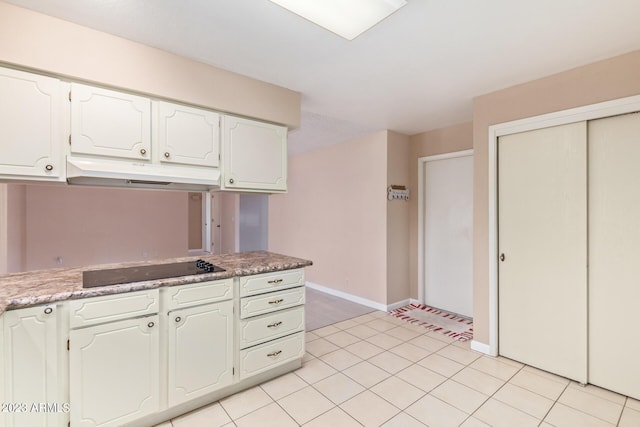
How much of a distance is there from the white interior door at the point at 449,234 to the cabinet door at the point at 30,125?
3.86m

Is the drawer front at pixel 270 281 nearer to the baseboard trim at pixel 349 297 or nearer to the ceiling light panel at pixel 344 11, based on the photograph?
the ceiling light panel at pixel 344 11

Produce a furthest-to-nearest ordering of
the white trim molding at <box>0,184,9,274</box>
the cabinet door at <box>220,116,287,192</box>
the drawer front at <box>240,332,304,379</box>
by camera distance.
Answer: the white trim molding at <box>0,184,9,274</box> → the cabinet door at <box>220,116,287,192</box> → the drawer front at <box>240,332,304,379</box>

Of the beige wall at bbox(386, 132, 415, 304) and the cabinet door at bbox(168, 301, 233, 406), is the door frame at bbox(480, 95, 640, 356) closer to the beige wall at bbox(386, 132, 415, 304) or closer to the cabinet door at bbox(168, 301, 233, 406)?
the beige wall at bbox(386, 132, 415, 304)

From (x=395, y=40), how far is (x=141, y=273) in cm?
229

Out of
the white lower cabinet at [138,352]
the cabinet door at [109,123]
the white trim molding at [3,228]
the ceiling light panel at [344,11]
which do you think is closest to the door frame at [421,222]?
the white lower cabinet at [138,352]

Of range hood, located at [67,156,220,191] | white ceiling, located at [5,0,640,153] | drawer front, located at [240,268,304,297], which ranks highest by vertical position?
white ceiling, located at [5,0,640,153]

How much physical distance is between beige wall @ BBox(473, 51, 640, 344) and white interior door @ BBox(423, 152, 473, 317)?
912 mm

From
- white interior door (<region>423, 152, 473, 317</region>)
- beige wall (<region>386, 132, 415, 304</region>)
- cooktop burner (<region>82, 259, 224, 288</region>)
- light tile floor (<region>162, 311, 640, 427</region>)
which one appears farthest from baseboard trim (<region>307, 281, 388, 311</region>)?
cooktop burner (<region>82, 259, 224, 288</region>)

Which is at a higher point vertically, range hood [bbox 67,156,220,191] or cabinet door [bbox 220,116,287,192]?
cabinet door [bbox 220,116,287,192]

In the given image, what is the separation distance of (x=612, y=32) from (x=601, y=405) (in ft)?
8.01

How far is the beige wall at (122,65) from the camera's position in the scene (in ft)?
5.36

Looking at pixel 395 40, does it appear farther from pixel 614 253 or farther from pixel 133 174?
pixel 614 253

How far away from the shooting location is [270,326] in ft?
7.52

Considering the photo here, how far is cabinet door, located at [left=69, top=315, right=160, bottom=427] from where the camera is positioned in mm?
1573
